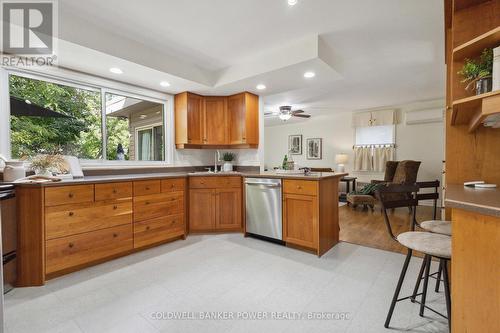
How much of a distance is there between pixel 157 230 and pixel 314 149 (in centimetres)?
567

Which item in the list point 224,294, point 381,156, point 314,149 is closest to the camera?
point 224,294

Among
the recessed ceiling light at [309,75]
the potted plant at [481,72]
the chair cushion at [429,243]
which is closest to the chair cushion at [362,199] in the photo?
the recessed ceiling light at [309,75]

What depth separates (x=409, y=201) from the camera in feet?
5.87

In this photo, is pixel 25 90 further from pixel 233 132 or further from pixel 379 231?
pixel 379 231

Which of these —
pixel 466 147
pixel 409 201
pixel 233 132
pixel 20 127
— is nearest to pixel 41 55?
pixel 20 127

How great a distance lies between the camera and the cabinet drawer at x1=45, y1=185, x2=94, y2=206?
2.13m

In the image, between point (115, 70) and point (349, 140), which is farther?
point (349, 140)

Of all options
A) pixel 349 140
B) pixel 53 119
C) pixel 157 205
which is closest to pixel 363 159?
pixel 349 140

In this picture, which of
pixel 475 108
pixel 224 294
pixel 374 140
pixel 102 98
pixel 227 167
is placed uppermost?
pixel 102 98

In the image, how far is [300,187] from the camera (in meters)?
2.81

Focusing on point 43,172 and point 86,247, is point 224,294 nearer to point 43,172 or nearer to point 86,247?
point 86,247

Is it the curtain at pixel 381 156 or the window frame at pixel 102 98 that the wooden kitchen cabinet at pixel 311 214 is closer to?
the window frame at pixel 102 98

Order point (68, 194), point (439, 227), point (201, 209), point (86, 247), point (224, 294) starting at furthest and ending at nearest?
point (201, 209) → point (86, 247) → point (68, 194) → point (224, 294) → point (439, 227)

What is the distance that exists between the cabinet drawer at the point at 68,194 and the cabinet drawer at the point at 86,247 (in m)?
0.34
